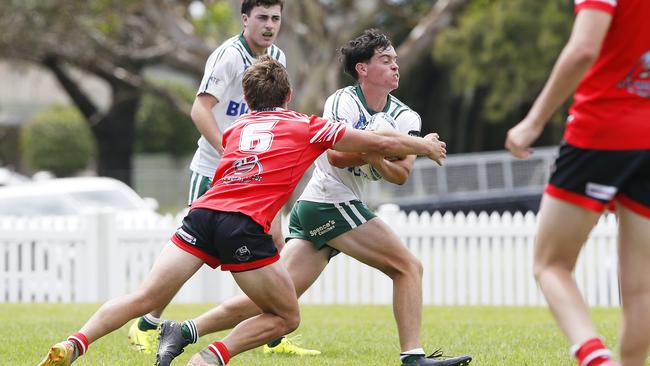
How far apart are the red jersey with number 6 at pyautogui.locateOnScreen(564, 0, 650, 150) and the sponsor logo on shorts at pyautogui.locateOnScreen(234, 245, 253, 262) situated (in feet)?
6.18

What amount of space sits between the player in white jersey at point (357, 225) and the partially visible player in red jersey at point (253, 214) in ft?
1.48

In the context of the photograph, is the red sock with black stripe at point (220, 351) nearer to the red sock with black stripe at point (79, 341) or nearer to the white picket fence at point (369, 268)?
the red sock with black stripe at point (79, 341)

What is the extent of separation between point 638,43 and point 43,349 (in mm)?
4810

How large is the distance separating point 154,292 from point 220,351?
464mm

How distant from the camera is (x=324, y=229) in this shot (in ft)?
22.4

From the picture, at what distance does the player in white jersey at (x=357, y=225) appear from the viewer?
6.66 metres

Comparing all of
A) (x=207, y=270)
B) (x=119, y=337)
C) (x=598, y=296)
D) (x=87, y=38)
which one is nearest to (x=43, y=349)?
(x=119, y=337)

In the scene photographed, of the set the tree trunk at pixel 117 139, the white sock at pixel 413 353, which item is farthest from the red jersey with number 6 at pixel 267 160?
the tree trunk at pixel 117 139

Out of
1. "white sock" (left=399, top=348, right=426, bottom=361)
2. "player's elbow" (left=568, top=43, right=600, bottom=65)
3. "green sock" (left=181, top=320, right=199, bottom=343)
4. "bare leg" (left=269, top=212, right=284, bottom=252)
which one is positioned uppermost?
"player's elbow" (left=568, top=43, right=600, bottom=65)

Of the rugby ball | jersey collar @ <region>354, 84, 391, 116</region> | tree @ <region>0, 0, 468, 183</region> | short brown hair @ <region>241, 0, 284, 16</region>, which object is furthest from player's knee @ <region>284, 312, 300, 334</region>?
tree @ <region>0, 0, 468, 183</region>

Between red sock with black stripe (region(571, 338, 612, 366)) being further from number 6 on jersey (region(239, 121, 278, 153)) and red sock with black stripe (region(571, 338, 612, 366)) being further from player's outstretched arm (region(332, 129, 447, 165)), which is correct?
number 6 on jersey (region(239, 121, 278, 153))

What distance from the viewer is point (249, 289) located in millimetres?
5973

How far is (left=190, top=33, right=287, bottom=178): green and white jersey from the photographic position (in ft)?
25.4

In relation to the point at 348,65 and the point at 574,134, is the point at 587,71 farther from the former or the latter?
the point at 348,65
